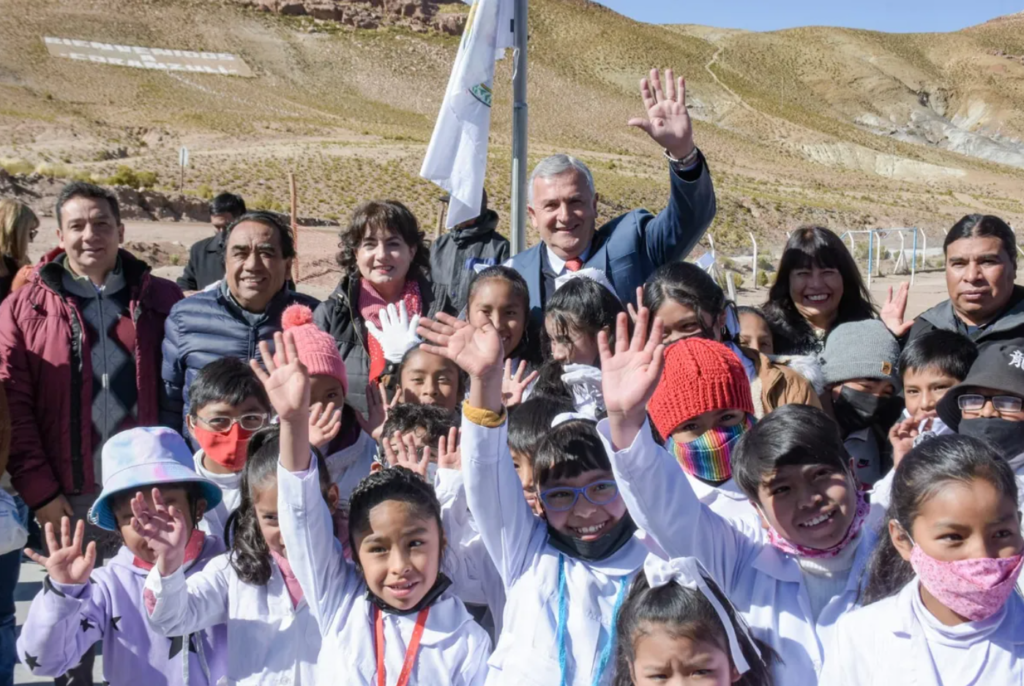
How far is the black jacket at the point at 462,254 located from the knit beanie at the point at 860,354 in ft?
5.87

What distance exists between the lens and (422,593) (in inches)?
121

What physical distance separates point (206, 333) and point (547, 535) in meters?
2.08

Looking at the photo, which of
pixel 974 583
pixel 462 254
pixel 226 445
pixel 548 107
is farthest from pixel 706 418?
pixel 548 107

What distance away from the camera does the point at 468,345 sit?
2990 millimetres

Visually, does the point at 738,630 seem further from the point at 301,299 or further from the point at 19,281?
the point at 19,281

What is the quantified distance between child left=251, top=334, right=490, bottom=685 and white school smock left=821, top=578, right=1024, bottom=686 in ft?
3.48

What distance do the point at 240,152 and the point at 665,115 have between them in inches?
1889

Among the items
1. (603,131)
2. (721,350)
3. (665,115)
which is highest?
(603,131)

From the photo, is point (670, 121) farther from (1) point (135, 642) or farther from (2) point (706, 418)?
(1) point (135, 642)

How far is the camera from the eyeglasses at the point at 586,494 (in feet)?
10.1

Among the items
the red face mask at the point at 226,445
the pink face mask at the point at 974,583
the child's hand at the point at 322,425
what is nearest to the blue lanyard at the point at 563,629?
the pink face mask at the point at 974,583

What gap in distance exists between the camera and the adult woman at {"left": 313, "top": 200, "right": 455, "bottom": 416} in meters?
4.67

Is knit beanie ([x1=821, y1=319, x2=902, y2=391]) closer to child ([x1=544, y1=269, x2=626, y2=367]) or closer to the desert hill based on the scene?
child ([x1=544, y1=269, x2=626, y2=367])

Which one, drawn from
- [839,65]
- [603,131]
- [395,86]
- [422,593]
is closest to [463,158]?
[422,593]
